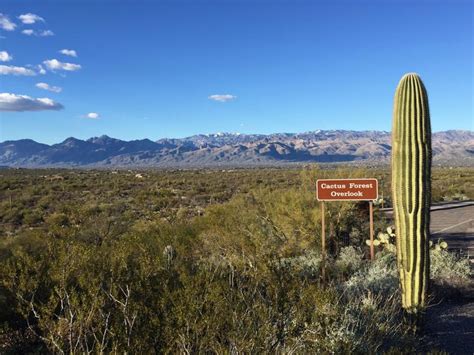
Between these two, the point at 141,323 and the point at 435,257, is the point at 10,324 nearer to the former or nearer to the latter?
the point at 141,323

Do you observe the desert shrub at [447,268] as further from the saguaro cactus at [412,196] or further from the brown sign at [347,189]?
the saguaro cactus at [412,196]

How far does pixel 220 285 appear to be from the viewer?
559 cm

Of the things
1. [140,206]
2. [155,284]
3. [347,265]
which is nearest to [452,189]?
[140,206]

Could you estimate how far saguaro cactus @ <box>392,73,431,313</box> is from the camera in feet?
23.9

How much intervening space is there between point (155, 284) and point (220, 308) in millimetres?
1748

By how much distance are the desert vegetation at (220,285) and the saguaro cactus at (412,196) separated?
1.37 feet

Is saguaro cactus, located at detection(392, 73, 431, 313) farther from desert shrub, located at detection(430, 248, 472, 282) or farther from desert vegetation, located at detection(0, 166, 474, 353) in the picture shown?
desert shrub, located at detection(430, 248, 472, 282)

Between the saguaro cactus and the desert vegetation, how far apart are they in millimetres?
416

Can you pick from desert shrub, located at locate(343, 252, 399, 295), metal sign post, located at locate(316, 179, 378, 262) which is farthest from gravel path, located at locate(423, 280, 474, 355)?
metal sign post, located at locate(316, 179, 378, 262)

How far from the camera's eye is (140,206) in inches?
1150

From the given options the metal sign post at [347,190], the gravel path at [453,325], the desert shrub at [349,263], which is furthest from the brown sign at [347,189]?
the gravel path at [453,325]

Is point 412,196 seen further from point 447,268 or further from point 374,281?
point 447,268

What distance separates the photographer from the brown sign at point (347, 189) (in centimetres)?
979

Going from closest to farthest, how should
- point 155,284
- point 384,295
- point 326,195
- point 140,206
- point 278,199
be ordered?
1. point 155,284
2. point 384,295
3. point 326,195
4. point 278,199
5. point 140,206
